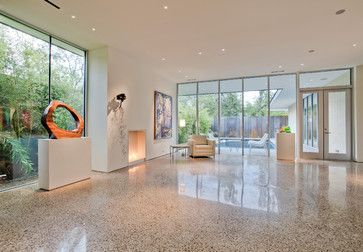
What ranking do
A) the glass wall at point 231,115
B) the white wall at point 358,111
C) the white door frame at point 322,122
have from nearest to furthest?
the white wall at point 358,111 < the white door frame at point 322,122 < the glass wall at point 231,115

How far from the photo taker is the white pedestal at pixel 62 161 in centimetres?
394

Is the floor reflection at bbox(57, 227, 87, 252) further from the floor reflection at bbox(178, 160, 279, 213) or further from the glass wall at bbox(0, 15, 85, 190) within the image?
the glass wall at bbox(0, 15, 85, 190)

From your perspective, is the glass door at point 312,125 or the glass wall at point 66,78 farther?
the glass door at point 312,125

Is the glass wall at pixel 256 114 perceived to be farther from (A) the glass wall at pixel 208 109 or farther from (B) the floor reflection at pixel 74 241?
(B) the floor reflection at pixel 74 241

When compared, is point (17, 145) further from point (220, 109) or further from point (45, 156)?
point (220, 109)

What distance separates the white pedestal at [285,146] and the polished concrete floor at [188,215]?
264cm

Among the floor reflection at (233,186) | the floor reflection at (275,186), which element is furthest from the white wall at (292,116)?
the floor reflection at (233,186)

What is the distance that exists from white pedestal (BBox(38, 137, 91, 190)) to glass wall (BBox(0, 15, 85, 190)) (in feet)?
2.36

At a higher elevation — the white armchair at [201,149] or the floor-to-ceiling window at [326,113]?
the floor-to-ceiling window at [326,113]

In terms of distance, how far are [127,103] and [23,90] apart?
2592 millimetres

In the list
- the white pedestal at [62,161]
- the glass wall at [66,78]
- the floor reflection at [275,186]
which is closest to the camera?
the floor reflection at [275,186]

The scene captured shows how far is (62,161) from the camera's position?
4.18 metres

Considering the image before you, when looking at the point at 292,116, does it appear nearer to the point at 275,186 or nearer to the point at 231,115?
the point at 231,115

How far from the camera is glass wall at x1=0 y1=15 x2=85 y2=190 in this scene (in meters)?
4.02
